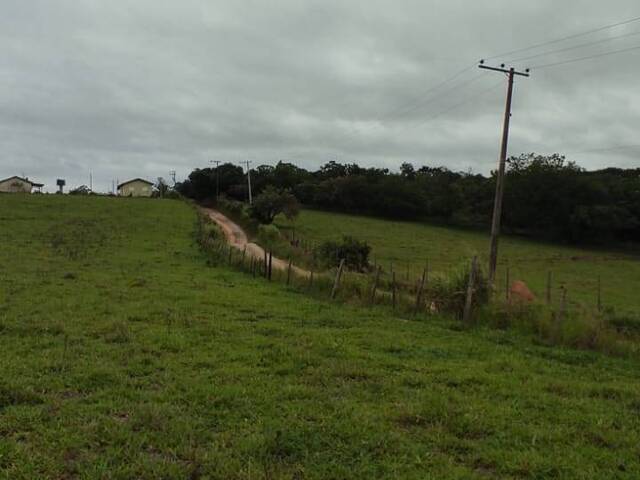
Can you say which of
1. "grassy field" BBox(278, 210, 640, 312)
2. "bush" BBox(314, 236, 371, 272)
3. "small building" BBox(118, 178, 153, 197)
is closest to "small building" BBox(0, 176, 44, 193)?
"small building" BBox(118, 178, 153, 197)

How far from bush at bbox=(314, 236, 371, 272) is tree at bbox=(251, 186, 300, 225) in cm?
2999

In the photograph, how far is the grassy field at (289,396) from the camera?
5070 mm

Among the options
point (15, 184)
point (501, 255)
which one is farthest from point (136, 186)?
point (501, 255)

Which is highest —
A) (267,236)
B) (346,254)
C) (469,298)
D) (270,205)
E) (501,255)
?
(270,205)

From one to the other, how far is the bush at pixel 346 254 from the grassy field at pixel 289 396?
14311 mm

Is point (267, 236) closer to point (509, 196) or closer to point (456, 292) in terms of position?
point (456, 292)

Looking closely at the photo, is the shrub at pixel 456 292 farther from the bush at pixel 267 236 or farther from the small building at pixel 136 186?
the small building at pixel 136 186

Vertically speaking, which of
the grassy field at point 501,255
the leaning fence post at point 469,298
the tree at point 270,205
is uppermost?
the tree at point 270,205

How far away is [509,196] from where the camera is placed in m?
75.1

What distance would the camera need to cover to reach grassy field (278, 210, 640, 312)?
3772 centimetres

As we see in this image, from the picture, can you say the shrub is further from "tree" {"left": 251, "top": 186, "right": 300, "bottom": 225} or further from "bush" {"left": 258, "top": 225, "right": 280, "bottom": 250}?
"tree" {"left": 251, "top": 186, "right": 300, "bottom": 225}

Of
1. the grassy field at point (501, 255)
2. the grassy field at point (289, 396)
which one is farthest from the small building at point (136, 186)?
the grassy field at point (289, 396)

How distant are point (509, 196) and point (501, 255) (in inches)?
922

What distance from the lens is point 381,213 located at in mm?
84875
